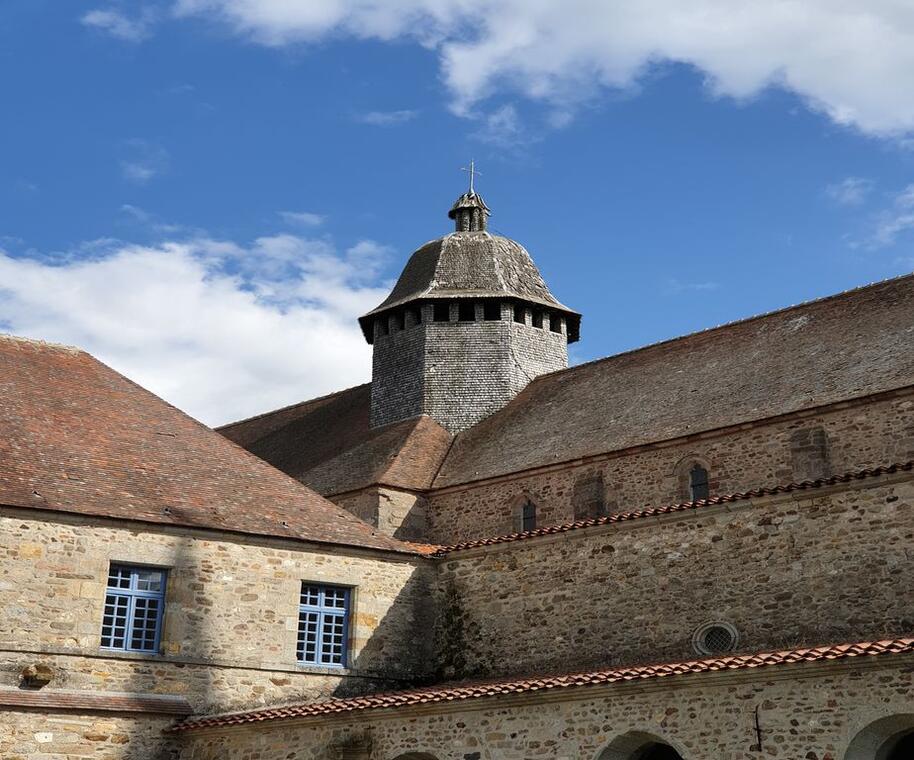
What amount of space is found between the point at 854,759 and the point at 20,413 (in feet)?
45.1

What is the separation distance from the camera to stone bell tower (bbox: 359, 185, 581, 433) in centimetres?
3045

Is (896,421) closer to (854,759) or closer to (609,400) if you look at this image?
(609,400)

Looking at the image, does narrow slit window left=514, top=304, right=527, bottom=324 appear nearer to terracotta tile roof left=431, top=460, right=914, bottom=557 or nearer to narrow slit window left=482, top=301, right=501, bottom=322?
narrow slit window left=482, top=301, right=501, bottom=322

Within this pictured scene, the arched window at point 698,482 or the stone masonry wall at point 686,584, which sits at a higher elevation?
the arched window at point 698,482

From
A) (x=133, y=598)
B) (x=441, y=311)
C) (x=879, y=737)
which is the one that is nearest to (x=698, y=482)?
(x=133, y=598)

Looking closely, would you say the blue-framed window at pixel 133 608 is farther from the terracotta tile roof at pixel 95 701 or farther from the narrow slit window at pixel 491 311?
the narrow slit window at pixel 491 311

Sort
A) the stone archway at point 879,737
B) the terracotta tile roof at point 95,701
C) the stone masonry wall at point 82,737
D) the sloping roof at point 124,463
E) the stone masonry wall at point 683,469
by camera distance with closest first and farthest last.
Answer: the stone archway at point 879,737
the stone masonry wall at point 82,737
the terracotta tile roof at point 95,701
the sloping roof at point 124,463
the stone masonry wall at point 683,469

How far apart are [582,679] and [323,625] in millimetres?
6610

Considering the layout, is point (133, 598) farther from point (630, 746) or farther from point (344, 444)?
point (344, 444)

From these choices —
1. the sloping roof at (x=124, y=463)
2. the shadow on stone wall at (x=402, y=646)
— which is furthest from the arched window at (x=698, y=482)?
the sloping roof at (x=124, y=463)

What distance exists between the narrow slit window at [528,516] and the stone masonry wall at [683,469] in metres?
0.15

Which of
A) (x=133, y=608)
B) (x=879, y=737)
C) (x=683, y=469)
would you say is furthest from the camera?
(x=683, y=469)

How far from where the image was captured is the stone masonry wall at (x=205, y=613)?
16.9 metres

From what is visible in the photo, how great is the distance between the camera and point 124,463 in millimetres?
19156
